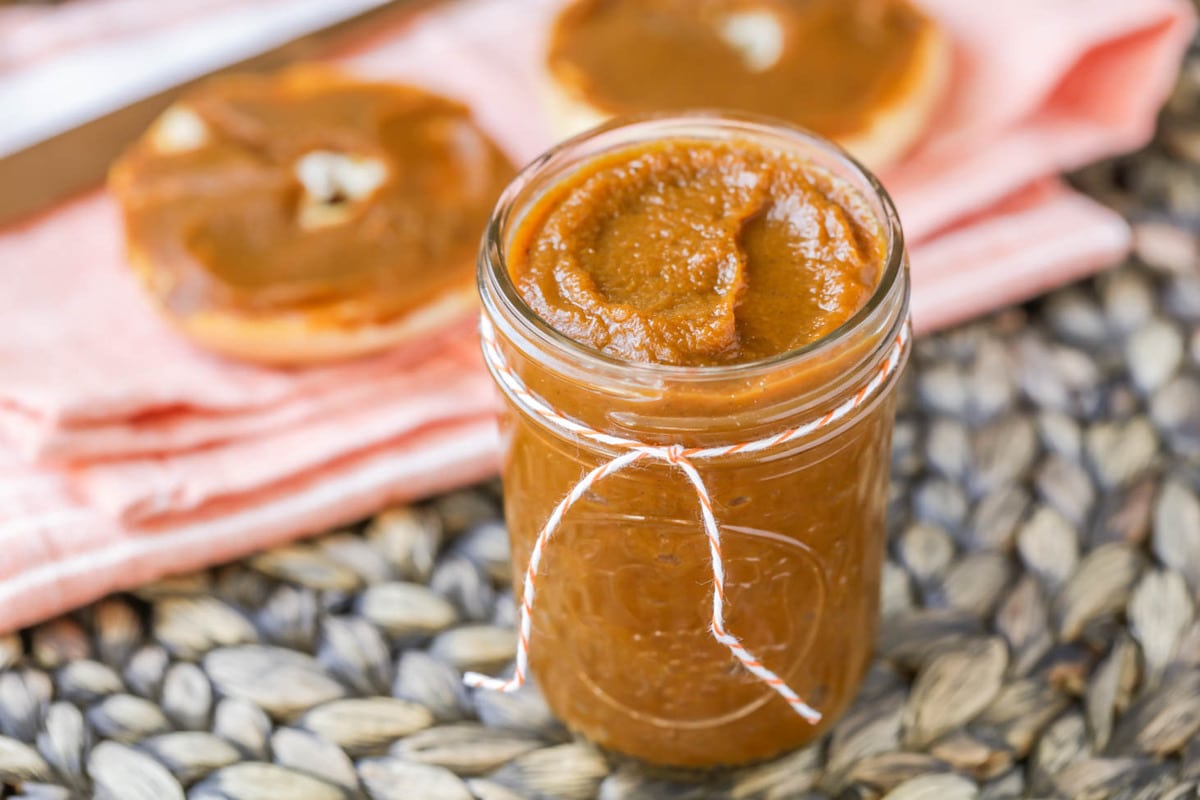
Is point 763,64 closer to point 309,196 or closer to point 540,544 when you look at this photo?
point 309,196

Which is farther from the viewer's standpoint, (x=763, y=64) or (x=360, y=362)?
(x=763, y=64)

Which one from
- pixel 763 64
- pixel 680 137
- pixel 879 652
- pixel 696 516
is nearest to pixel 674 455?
pixel 696 516

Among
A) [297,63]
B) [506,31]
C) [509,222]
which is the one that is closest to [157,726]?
[509,222]

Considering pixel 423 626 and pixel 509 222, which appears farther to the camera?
pixel 423 626

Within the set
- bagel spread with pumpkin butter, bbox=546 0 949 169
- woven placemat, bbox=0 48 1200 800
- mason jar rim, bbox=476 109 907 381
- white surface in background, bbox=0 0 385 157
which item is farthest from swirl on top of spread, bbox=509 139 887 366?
white surface in background, bbox=0 0 385 157

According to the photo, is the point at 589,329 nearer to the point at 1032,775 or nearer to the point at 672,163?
the point at 672,163

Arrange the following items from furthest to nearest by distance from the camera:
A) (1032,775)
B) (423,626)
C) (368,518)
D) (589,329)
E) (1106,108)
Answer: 1. (1106,108)
2. (368,518)
3. (423,626)
4. (1032,775)
5. (589,329)

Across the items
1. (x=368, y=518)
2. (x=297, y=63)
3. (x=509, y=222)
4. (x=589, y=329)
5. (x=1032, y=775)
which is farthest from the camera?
(x=297, y=63)

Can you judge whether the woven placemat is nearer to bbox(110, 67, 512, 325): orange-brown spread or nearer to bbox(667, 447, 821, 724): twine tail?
bbox(667, 447, 821, 724): twine tail
